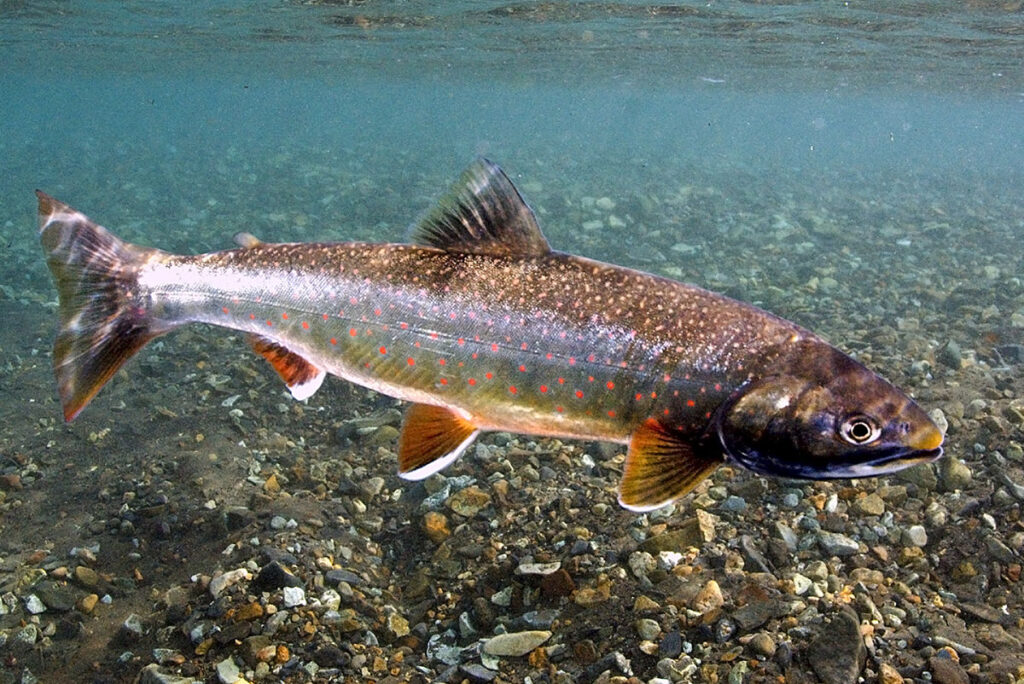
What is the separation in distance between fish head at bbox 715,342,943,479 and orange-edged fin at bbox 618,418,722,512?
0.40ft

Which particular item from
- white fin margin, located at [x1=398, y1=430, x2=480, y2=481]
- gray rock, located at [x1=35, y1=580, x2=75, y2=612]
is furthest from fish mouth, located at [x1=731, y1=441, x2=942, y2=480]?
gray rock, located at [x1=35, y1=580, x2=75, y2=612]

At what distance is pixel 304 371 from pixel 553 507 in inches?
105

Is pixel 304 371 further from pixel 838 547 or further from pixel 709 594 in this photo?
pixel 838 547

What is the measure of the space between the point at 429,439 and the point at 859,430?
4.71 feet

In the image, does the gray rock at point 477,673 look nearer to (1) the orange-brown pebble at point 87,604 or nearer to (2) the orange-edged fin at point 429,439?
(2) the orange-edged fin at point 429,439

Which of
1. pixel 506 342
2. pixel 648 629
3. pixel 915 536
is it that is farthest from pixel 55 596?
pixel 915 536

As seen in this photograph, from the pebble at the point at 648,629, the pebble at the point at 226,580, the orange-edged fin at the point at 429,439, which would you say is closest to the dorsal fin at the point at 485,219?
the orange-edged fin at the point at 429,439

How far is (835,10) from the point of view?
23641mm

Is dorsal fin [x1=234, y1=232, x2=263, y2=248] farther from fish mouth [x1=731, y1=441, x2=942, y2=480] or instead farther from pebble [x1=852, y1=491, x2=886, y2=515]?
pebble [x1=852, y1=491, x2=886, y2=515]

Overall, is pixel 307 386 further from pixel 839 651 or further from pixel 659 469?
pixel 839 651

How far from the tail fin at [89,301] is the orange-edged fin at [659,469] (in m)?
2.05

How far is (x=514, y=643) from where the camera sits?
390 centimetres

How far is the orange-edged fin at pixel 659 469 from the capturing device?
229 cm

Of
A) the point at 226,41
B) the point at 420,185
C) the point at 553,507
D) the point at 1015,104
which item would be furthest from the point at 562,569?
the point at 1015,104
